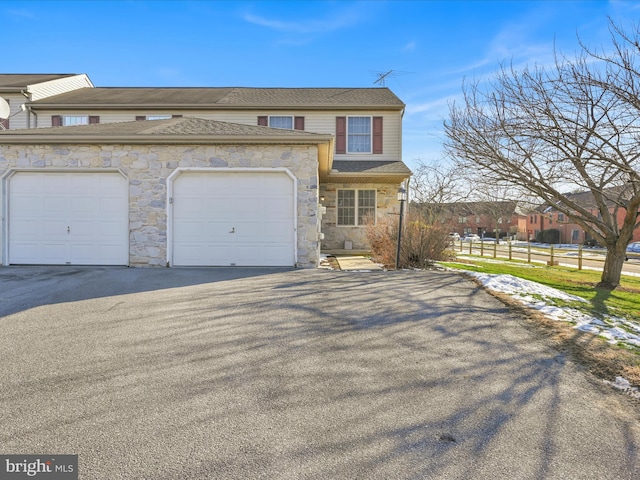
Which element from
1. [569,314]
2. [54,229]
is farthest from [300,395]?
[54,229]

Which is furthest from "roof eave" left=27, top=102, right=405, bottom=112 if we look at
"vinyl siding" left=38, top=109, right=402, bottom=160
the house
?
the house

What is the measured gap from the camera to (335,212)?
15.9 metres

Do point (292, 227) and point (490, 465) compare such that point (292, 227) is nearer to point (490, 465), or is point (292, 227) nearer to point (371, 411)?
point (371, 411)

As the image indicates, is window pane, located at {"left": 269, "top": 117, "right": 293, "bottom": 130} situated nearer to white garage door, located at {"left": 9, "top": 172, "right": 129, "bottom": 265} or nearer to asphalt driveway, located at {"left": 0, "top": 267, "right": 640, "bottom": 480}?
white garage door, located at {"left": 9, "top": 172, "right": 129, "bottom": 265}

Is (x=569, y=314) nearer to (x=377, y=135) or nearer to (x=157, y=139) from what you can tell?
(x=157, y=139)

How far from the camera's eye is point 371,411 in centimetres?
269

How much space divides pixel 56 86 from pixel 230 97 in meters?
8.45

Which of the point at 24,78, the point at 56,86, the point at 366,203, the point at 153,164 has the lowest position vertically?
the point at 366,203

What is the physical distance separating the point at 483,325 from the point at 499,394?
Result: 2031 mm

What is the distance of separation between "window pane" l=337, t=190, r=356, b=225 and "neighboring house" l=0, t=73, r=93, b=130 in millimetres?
14054

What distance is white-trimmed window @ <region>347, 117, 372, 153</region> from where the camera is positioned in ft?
55.1

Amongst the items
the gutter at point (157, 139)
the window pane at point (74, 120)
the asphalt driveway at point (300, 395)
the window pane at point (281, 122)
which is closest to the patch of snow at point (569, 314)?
the asphalt driveway at point (300, 395)

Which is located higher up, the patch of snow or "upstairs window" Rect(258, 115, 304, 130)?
"upstairs window" Rect(258, 115, 304, 130)

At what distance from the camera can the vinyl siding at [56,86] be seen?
16.8 meters
